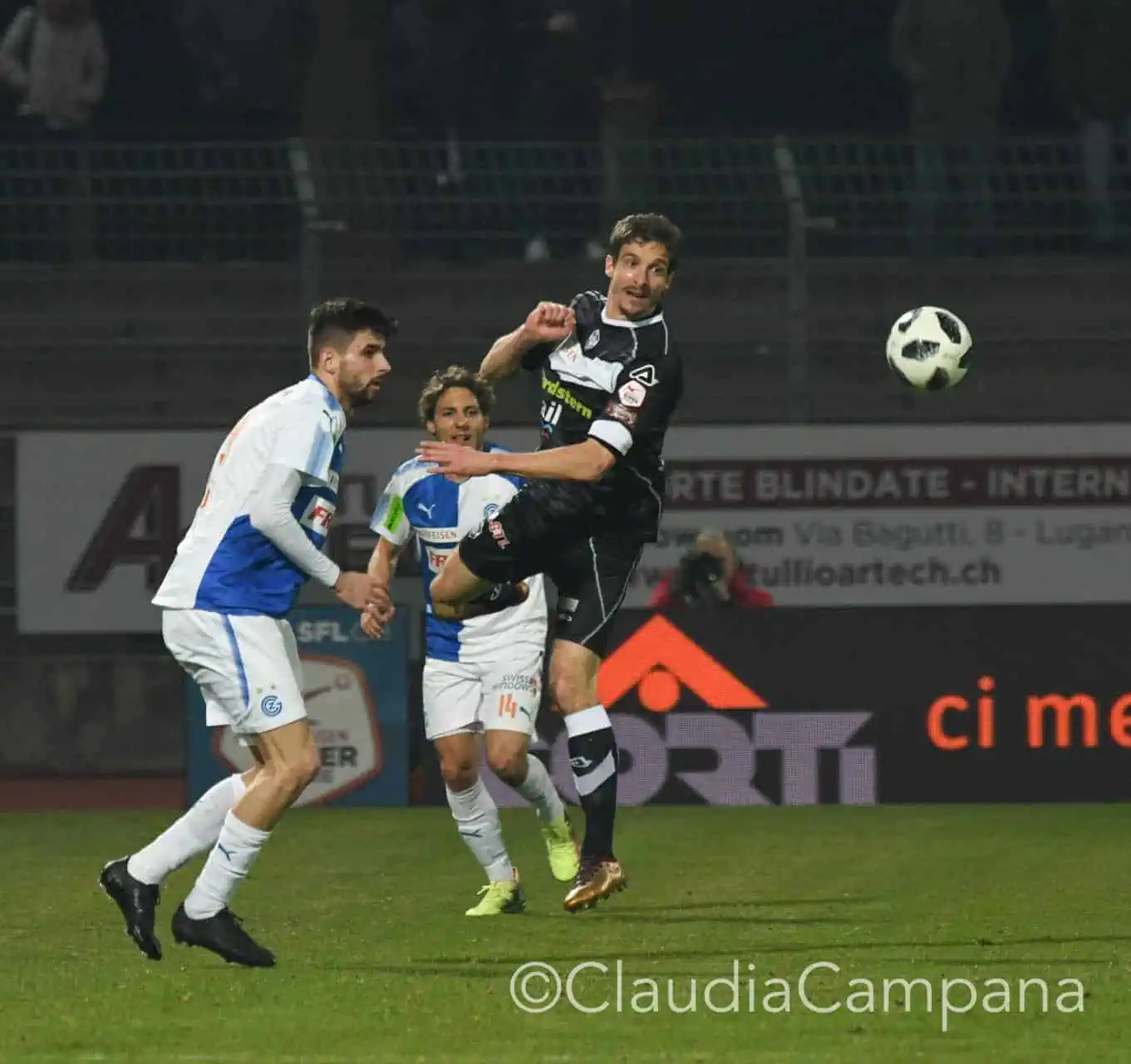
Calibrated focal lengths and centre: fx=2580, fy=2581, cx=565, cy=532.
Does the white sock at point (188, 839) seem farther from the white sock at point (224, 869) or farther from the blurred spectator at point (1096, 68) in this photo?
the blurred spectator at point (1096, 68)

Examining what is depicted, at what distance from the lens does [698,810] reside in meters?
12.8

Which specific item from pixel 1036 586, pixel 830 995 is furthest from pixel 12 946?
pixel 1036 586

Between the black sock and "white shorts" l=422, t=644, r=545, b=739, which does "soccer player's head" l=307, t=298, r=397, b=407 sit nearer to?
the black sock

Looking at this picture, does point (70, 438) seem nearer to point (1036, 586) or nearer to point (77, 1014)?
point (1036, 586)

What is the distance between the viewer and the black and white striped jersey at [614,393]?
8156 mm

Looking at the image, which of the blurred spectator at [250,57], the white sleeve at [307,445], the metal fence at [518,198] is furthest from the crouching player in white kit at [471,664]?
the blurred spectator at [250,57]

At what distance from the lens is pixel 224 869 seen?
23.6ft

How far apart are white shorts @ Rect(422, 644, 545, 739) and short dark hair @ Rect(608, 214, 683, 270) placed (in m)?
1.72

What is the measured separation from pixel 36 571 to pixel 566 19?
5221mm

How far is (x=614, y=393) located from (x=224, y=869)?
1973 millimetres

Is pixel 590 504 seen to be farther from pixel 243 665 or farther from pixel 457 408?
pixel 243 665

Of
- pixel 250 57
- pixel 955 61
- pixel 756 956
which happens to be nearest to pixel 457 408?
pixel 756 956

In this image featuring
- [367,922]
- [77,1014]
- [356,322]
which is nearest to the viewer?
[77,1014]

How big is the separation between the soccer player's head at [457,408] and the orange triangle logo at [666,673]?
13.1ft
